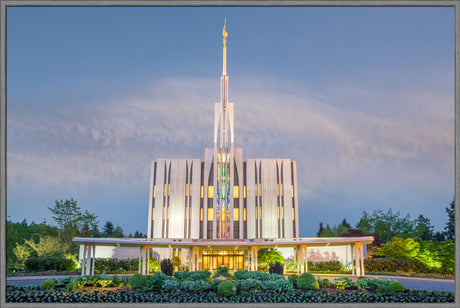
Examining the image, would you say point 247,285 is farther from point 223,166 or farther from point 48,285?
point 223,166

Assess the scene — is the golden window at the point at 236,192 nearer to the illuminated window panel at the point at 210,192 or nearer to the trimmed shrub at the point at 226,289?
the illuminated window panel at the point at 210,192

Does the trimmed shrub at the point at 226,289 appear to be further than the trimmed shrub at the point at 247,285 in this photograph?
No

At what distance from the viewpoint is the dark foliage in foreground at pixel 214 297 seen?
38.2 feet

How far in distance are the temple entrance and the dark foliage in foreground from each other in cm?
2321

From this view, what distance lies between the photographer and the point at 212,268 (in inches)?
1348

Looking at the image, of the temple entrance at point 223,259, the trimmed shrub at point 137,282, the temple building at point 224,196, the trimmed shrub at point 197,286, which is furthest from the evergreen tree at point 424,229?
the trimmed shrub at point 137,282

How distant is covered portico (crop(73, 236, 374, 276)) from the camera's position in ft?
78.6

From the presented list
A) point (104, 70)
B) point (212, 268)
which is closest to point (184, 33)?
point (104, 70)

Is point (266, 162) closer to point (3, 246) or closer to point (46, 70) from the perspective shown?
point (46, 70)

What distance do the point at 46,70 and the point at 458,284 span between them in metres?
21.9

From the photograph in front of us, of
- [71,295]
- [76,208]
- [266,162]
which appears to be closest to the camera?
[71,295]

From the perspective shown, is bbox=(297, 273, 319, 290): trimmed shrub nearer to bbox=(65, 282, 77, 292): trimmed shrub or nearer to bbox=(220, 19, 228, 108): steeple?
bbox=(65, 282, 77, 292): trimmed shrub

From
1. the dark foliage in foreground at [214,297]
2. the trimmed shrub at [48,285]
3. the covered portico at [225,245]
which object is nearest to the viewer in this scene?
the dark foliage in foreground at [214,297]

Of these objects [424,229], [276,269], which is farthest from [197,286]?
[424,229]
